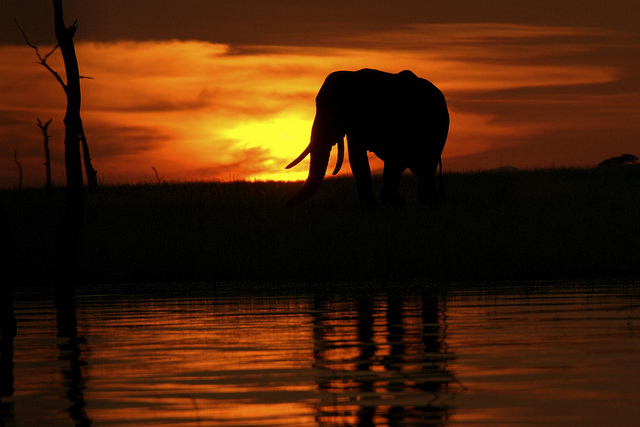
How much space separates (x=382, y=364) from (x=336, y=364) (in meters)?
0.34

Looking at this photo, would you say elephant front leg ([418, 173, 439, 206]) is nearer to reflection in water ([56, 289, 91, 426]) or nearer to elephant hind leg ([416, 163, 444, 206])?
elephant hind leg ([416, 163, 444, 206])

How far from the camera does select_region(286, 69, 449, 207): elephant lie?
21891 millimetres

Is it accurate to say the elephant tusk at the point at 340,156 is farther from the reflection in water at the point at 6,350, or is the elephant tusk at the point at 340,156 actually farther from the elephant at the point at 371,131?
the reflection in water at the point at 6,350

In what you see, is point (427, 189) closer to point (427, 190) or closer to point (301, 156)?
point (427, 190)

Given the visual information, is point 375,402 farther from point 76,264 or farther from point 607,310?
point 76,264

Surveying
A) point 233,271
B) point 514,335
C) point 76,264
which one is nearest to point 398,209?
point 233,271

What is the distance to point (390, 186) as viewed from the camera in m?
22.2

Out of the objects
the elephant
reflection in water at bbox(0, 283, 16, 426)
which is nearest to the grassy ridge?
the elephant

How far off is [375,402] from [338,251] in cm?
1071

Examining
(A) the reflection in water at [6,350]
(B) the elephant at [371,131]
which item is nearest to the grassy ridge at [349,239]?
(B) the elephant at [371,131]

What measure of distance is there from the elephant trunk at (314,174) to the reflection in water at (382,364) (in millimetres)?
8863

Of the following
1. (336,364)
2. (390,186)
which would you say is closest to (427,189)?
(390,186)

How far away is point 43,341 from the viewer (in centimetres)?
1043

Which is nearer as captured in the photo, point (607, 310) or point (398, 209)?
point (607, 310)
